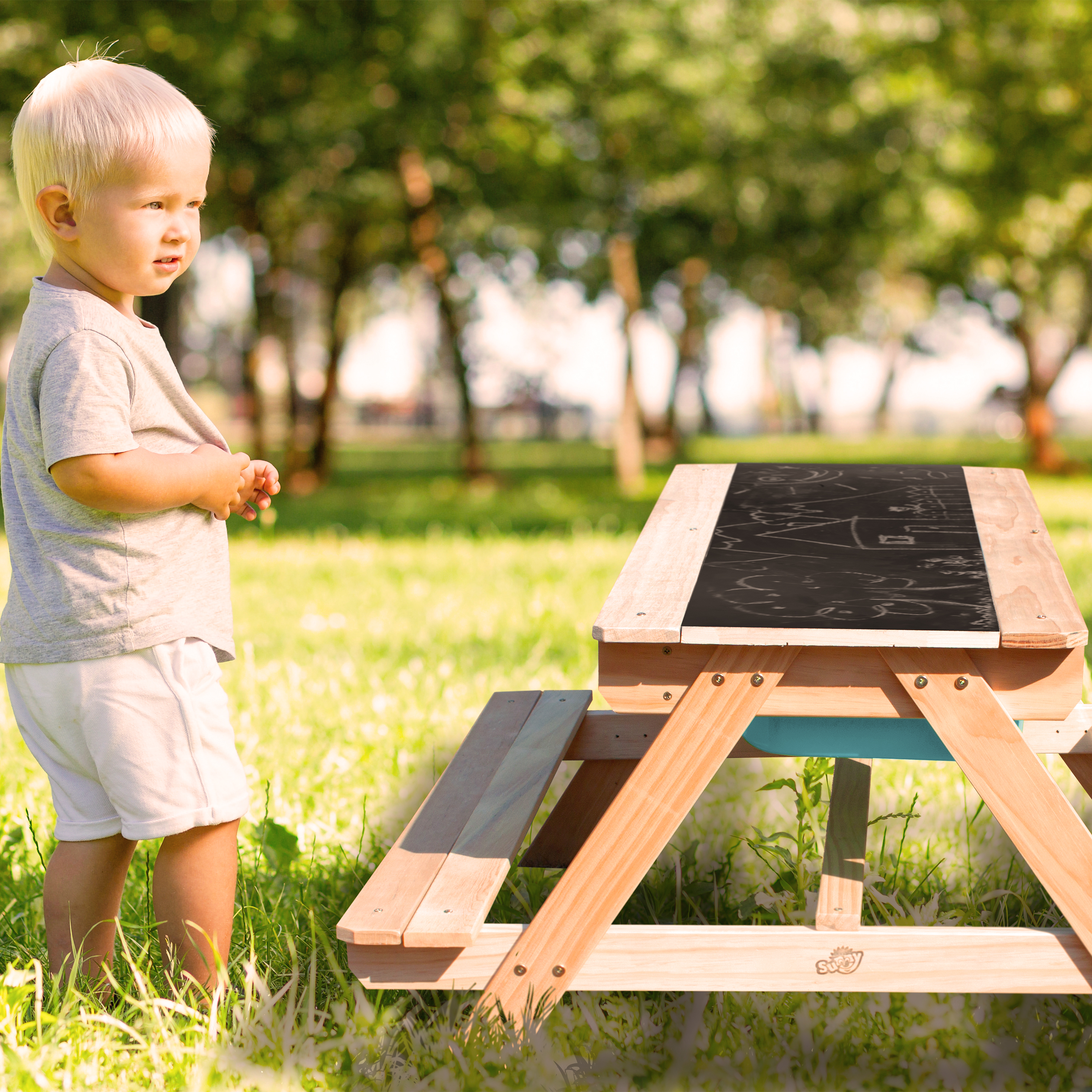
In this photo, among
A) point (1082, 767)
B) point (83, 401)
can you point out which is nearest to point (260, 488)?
point (83, 401)

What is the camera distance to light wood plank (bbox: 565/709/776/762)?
319 cm

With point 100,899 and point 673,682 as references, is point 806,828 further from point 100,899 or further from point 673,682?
point 100,899

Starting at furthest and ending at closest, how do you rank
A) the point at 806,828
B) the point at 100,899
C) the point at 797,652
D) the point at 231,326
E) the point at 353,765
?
the point at 231,326 → the point at 353,765 → the point at 806,828 → the point at 100,899 → the point at 797,652

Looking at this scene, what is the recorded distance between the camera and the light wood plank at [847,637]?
1.99 meters

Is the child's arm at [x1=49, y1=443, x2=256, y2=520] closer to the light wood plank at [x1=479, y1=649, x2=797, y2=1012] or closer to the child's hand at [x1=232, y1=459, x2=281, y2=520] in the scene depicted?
the child's hand at [x1=232, y1=459, x2=281, y2=520]

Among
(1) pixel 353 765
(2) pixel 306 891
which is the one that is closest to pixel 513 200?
(1) pixel 353 765

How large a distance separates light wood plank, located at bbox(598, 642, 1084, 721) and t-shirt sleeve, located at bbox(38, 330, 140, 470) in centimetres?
88

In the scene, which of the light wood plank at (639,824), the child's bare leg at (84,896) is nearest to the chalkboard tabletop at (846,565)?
the light wood plank at (639,824)

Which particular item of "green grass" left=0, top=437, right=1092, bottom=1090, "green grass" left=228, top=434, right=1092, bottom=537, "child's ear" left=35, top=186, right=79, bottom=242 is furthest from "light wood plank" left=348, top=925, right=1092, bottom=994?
"green grass" left=228, top=434, right=1092, bottom=537

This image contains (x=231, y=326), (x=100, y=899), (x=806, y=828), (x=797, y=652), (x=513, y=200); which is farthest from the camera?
(x=231, y=326)

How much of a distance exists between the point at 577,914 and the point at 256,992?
0.75 m

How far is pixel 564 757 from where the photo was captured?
3.13 m

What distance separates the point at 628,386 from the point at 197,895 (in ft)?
57.0

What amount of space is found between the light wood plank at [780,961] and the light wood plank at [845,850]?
7 centimetres
